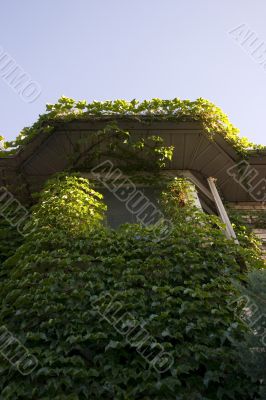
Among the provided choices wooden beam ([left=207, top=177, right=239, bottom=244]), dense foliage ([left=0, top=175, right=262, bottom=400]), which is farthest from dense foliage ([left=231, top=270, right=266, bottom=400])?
wooden beam ([left=207, top=177, right=239, bottom=244])

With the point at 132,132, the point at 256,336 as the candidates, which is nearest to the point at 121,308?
the point at 256,336

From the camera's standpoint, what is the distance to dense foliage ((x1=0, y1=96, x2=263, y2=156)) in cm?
747

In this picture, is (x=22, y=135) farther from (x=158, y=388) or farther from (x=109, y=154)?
(x=158, y=388)

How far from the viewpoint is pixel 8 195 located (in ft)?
26.1

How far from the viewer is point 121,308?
4.75 metres

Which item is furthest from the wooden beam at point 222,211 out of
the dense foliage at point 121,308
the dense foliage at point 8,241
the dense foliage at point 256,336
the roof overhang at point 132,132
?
the dense foliage at point 8,241

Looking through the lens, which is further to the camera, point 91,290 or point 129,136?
point 129,136

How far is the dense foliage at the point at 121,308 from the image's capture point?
13.5 feet

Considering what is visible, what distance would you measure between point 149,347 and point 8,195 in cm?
440

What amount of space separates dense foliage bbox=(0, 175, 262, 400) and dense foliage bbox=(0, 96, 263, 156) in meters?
1.61

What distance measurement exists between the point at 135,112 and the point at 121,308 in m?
3.68

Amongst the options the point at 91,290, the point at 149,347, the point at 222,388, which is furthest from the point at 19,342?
the point at 222,388

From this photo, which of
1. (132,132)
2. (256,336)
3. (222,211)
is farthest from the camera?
(132,132)

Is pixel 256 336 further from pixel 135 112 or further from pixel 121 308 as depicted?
pixel 135 112
